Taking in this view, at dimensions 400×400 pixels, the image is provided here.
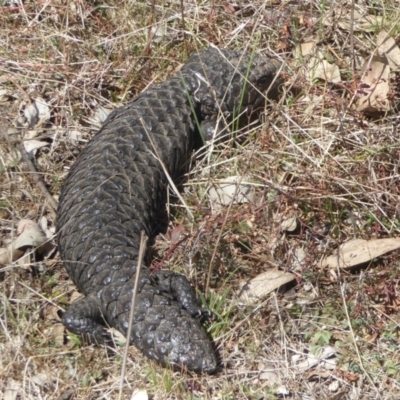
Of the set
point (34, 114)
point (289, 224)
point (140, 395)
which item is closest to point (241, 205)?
point (289, 224)

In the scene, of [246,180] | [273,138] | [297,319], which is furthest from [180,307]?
[273,138]

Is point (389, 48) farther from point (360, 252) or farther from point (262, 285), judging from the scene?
point (262, 285)

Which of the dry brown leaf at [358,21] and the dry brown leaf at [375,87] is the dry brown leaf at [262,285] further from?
the dry brown leaf at [358,21]

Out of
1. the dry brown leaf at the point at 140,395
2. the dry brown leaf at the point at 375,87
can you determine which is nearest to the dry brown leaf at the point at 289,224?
the dry brown leaf at the point at 375,87

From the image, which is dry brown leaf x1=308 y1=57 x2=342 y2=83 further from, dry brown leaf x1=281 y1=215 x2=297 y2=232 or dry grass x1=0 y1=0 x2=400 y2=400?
dry brown leaf x1=281 y1=215 x2=297 y2=232

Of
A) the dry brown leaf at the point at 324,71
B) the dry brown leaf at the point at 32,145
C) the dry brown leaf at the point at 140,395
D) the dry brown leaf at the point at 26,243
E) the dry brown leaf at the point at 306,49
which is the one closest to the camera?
the dry brown leaf at the point at 140,395

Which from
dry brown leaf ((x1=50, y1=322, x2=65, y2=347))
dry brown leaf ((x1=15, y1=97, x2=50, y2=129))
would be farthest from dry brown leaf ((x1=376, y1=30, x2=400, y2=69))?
dry brown leaf ((x1=50, y1=322, x2=65, y2=347))
